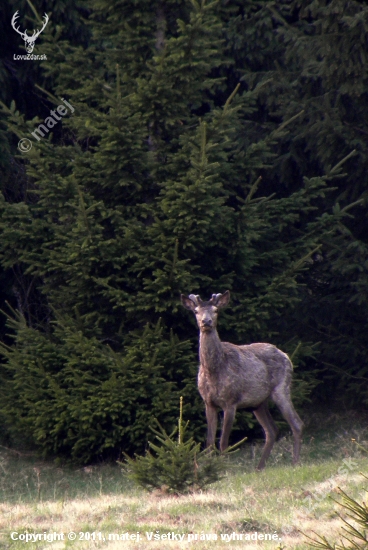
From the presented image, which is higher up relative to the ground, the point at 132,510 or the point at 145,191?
the point at 145,191

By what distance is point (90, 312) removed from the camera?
504 inches

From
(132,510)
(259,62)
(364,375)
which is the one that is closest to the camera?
(132,510)

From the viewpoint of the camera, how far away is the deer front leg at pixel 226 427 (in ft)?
33.9

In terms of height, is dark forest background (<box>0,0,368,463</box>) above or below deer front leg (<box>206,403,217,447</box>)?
above

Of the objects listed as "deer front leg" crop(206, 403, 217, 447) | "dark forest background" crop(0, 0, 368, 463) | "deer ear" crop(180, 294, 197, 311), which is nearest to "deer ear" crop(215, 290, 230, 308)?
"deer ear" crop(180, 294, 197, 311)

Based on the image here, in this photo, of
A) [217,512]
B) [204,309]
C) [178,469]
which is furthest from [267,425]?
[217,512]

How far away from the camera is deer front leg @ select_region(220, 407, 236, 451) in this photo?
406 inches

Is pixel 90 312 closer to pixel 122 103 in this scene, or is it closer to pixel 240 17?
pixel 122 103

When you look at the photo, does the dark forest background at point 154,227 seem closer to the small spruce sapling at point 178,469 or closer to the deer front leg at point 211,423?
the deer front leg at point 211,423

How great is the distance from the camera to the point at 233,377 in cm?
1064

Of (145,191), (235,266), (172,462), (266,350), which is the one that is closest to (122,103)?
(145,191)

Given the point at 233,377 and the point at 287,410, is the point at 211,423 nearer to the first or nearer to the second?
the point at 233,377

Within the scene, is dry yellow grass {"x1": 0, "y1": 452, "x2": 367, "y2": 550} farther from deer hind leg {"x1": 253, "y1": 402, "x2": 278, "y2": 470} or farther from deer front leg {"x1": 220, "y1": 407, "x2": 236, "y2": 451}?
deer hind leg {"x1": 253, "y1": 402, "x2": 278, "y2": 470}

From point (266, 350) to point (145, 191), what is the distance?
3.47 meters
